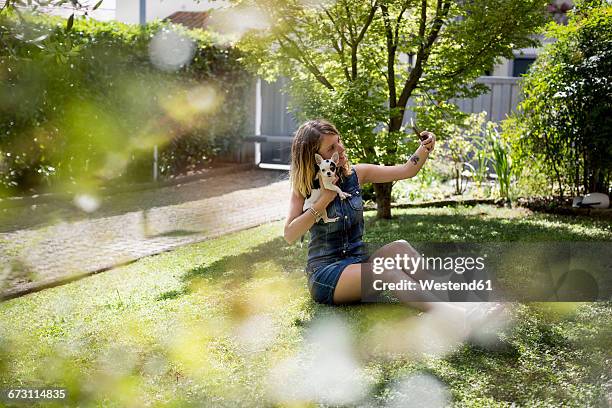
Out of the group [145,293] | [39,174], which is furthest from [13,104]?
[145,293]

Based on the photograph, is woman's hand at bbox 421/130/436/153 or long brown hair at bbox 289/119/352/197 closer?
long brown hair at bbox 289/119/352/197

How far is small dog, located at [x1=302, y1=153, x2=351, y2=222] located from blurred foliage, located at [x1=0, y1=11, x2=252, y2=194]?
205 inches

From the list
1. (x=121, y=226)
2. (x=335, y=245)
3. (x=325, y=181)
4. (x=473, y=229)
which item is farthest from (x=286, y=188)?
(x=325, y=181)

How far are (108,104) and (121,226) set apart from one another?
3.04m

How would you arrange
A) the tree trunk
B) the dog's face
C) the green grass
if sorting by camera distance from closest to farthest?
the green grass < the dog's face < the tree trunk

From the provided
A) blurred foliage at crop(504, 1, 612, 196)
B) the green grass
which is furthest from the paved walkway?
blurred foliage at crop(504, 1, 612, 196)

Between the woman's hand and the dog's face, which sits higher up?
the woman's hand

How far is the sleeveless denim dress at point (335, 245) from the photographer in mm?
5020

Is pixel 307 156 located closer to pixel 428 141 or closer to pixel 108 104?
pixel 428 141

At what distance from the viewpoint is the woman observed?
16.0 ft

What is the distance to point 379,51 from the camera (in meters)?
8.72

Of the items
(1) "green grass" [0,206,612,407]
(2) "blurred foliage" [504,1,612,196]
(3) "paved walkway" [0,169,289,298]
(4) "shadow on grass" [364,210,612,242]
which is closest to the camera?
(1) "green grass" [0,206,612,407]

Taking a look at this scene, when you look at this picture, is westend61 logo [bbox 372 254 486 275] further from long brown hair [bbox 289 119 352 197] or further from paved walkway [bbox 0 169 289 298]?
paved walkway [bbox 0 169 289 298]

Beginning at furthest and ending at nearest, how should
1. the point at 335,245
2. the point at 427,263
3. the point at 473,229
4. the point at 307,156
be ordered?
the point at 473,229 < the point at 427,263 < the point at 335,245 < the point at 307,156
